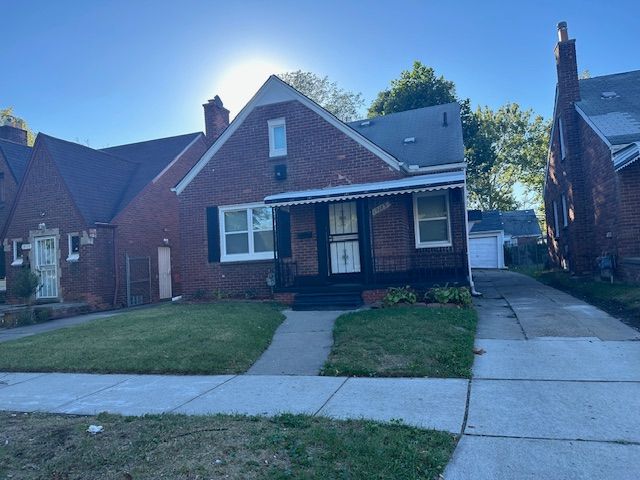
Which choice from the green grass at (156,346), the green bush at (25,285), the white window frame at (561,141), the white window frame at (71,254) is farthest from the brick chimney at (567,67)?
the green bush at (25,285)

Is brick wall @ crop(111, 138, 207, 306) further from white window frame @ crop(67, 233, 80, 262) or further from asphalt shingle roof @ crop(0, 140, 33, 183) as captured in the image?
asphalt shingle roof @ crop(0, 140, 33, 183)

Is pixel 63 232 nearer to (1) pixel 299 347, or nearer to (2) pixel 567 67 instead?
(1) pixel 299 347

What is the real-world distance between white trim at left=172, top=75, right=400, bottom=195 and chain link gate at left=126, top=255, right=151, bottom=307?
539 centimetres

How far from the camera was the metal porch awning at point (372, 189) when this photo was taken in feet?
35.0

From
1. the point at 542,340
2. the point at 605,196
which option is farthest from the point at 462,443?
the point at 605,196

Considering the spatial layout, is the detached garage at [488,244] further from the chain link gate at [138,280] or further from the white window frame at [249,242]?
the white window frame at [249,242]

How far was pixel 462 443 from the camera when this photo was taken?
3.89 metres

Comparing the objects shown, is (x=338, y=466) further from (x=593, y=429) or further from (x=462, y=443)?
(x=593, y=429)

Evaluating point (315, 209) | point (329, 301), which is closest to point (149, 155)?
point (315, 209)

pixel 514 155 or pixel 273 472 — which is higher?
pixel 514 155

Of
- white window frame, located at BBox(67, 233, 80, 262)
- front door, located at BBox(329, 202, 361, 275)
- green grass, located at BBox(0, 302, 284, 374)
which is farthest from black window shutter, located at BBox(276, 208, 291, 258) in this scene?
white window frame, located at BBox(67, 233, 80, 262)

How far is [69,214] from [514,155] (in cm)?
4180

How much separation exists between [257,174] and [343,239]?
319 cm

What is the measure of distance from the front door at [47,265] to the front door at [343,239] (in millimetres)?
10946
